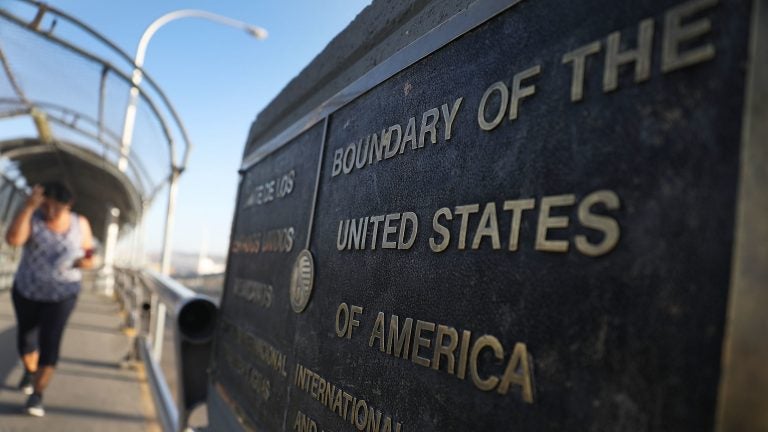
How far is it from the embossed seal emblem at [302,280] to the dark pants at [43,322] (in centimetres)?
341

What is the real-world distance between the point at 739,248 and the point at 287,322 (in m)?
1.82

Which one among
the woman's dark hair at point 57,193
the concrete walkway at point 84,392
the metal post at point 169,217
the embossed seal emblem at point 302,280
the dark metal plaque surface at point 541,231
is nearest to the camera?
the dark metal plaque surface at point 541,231

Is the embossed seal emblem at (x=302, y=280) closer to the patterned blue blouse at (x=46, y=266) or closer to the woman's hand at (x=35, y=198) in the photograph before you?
the patterned blue blouse at (x=46, y=266)

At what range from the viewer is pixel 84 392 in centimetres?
519

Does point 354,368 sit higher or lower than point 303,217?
lower

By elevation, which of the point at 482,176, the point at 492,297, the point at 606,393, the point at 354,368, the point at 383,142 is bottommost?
the point at 354,368

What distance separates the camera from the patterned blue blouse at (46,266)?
4.39 meters

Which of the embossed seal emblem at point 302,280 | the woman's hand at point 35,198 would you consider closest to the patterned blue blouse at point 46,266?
the woman's hand at point 35,198

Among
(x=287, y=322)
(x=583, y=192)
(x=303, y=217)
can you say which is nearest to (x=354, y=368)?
(x=287, y=322)

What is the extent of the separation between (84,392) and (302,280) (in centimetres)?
437

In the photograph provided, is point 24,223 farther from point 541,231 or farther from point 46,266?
point 541,231

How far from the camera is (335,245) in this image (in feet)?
6.34

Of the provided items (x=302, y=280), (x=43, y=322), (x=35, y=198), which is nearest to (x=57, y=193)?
(x=35, y=198)

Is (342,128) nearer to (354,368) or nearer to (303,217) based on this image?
(303,217)
